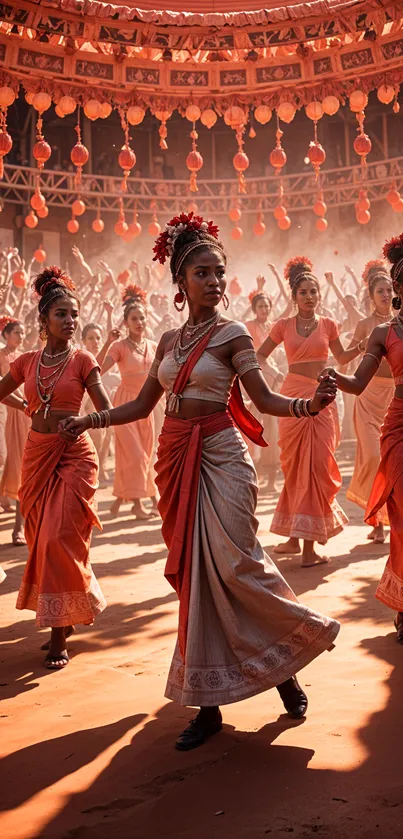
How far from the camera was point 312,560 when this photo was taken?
6180 millimetres

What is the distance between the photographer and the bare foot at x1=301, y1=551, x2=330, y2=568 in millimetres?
6148

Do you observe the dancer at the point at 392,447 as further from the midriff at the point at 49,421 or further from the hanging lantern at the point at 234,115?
the hanging lantern at the point at 234,115

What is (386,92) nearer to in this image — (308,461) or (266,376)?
(266,376)


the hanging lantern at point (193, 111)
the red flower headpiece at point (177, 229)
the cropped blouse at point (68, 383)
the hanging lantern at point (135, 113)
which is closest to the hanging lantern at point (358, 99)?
the hanging lantern at point (193, 111)

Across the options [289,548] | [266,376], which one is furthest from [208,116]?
[289,548]

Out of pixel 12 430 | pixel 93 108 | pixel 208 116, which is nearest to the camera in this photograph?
pixel 12 430

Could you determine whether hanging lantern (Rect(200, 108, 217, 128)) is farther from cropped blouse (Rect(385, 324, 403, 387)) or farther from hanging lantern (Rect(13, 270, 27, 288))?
cropped blouse (Rect(385, 324, 403, 387))

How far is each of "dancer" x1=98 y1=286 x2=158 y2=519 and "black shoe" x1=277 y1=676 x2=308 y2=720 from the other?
18.4 feet

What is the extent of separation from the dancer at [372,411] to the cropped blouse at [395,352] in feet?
9.05

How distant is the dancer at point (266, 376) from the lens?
393 inches

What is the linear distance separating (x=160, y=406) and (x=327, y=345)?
5348mm

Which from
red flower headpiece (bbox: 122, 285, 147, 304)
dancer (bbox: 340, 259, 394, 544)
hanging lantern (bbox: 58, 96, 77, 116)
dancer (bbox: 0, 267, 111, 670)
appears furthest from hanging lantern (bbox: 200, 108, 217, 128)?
dancer (bbox: 0, 267, 111, 670)

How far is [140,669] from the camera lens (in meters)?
4.04

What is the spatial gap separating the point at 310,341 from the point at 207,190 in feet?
59.0
